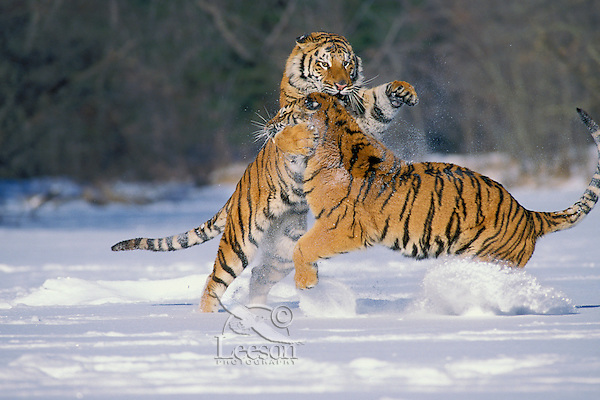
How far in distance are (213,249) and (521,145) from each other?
32.9ft

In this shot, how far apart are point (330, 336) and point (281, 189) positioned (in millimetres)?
1336

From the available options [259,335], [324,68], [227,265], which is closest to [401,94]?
[324,68]

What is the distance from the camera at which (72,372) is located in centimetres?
326

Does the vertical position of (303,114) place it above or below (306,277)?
above

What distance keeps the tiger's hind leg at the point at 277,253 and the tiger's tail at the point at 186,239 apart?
38 cm

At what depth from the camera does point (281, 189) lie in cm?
507

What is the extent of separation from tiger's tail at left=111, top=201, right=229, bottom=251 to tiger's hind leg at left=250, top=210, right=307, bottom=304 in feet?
1.26

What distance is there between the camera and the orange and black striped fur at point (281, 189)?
510 centimetres

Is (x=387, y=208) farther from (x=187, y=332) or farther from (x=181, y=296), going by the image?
(x=181, y=296)

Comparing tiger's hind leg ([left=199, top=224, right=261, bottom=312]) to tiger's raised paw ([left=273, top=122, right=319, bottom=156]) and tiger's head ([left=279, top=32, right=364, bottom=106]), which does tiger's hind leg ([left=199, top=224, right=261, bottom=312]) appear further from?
tiger's head ([left=279, top=32, right=364, bottom=106])

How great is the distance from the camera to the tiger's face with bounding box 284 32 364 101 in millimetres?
5445

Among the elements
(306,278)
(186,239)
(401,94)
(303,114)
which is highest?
(401,94)

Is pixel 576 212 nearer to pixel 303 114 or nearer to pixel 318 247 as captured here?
pixel 318 247

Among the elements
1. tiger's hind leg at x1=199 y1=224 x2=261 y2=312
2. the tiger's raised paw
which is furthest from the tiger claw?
the tiger's raised paw
